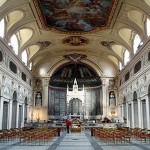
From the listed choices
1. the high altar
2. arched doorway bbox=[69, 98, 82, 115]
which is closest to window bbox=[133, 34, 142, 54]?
the high altar

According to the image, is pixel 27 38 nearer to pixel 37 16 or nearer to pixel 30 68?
pixel 37 16

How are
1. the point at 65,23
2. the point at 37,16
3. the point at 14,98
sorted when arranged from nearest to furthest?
the point at 37,16, the point at 65,23, the point at 14,98

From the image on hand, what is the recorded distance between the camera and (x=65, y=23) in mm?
22328

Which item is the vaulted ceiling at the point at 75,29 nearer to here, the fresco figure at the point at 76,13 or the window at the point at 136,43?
the fresco figure at the point at 76,13

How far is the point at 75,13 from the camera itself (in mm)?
20438

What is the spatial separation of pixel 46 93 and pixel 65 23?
1359 centimetres

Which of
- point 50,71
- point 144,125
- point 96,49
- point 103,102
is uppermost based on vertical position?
point 96,49

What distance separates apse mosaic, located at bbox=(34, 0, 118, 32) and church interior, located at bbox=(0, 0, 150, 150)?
0.07 metres

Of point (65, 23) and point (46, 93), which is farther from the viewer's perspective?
point (46, 93)

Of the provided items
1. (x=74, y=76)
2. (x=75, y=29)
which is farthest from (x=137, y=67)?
(x=74, y=76)

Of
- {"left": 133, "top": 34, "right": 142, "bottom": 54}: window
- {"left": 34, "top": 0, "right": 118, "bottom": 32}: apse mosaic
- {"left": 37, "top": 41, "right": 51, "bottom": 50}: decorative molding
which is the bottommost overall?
{"left": 133, "top": 34, "right": 142, "bottom": 54}: window

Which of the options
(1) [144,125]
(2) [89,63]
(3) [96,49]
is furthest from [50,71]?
(1) [144,125]

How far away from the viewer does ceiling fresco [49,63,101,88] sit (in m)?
36.0

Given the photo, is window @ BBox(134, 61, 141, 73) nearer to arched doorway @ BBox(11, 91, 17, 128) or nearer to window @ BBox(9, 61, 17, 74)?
window @ BBox(9, 61, 17, 74)
